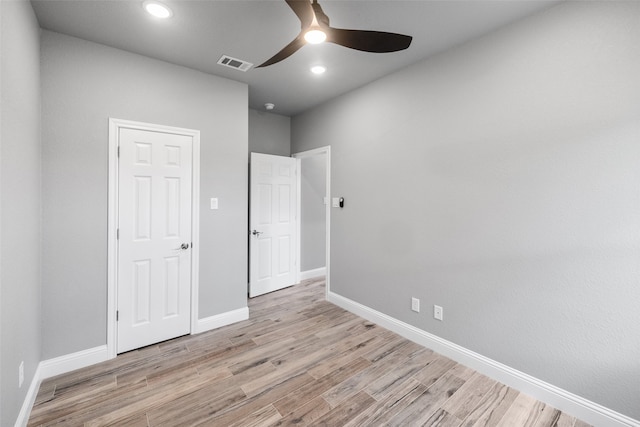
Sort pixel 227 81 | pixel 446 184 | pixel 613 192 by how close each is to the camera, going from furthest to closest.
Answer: pixel 227 81 → pixel 446 184 → pixel 613 192

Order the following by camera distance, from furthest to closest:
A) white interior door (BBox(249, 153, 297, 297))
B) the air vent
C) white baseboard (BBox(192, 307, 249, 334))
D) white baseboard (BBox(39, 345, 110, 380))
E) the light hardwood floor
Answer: white interior door (BBox(249, 153, 297, 297)) < white baseboard (BBox(192, 307, 249, 334)) < the air vent < white baseboard (BBox(39, 345, 110, 380)) < the light hardwood floor

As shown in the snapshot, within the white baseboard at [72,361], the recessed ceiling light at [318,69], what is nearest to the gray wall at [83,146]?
the white baseboard at [72,361]

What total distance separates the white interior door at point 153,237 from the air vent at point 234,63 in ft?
2.74

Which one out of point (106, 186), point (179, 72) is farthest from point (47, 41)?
point (106, 186)

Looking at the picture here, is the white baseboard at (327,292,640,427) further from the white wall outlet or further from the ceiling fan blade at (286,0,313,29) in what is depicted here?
the ceiling fan blade at (286,0,313,29)

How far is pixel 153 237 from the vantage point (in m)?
2.69

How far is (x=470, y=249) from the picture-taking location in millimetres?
2361

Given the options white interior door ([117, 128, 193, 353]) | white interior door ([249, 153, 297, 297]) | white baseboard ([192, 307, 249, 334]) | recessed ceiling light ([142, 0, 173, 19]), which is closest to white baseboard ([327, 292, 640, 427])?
white baseboard ([192, 307, 249, 334])

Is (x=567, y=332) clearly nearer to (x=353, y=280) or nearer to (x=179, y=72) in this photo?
(x=353, y=280)

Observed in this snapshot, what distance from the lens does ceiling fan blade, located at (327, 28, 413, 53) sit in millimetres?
1530

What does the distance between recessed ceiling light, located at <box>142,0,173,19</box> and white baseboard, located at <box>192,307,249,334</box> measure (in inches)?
110

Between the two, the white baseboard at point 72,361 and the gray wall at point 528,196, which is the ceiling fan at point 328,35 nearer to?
the gray wall at point 528,196

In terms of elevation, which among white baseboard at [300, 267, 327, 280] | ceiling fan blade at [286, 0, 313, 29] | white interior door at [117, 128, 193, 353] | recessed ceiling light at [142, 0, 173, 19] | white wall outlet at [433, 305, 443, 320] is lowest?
white baseboard at [300, 267, 327, 280]

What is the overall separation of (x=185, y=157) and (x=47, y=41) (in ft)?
4.26
